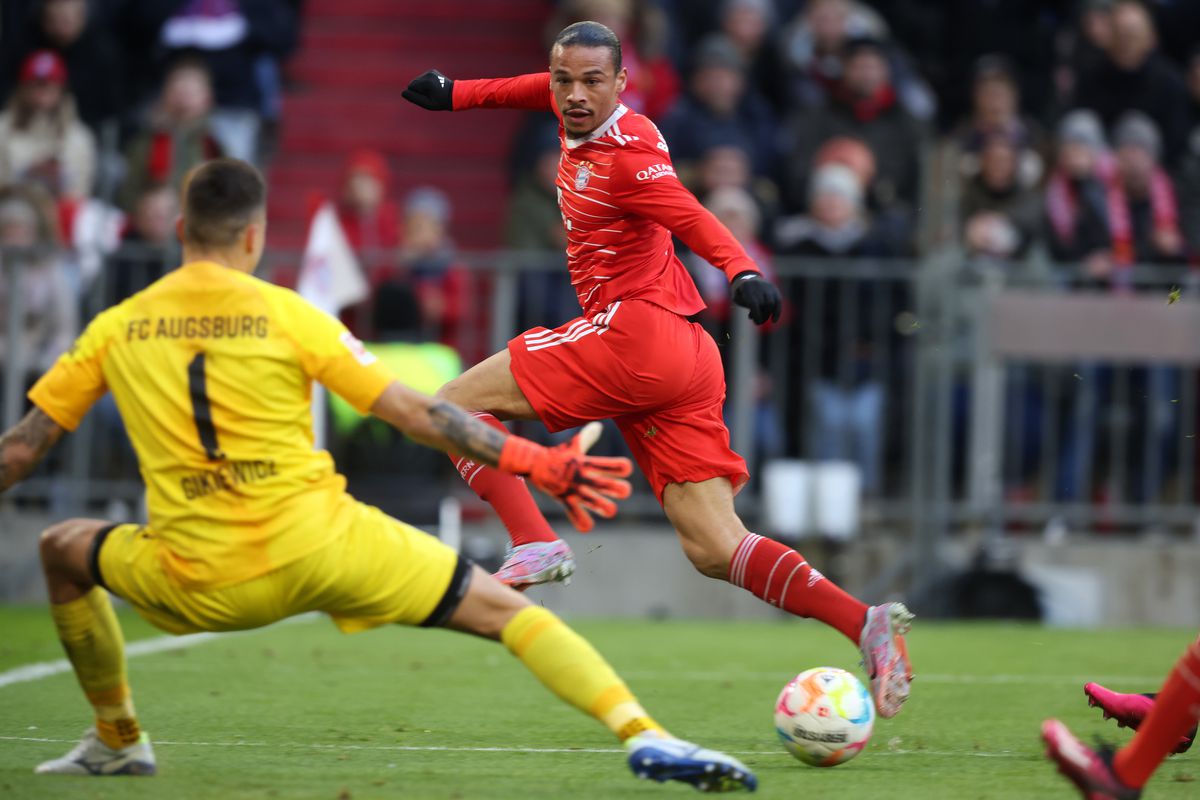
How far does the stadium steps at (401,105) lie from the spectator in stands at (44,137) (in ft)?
Result: 6.09

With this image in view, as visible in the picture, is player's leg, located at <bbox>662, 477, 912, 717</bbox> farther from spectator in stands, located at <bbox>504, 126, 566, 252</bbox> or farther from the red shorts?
spectator in stands, located at <bbox>504, 126, 566, 252</bbox>

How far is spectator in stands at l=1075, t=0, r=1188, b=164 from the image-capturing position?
14.7 meters

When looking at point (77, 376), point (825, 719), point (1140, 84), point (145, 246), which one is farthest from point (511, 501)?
point (1140, 84)

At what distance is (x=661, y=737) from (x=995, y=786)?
3.95 feet

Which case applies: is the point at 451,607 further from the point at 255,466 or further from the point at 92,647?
the point at 92,647

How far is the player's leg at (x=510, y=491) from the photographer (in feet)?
22.8

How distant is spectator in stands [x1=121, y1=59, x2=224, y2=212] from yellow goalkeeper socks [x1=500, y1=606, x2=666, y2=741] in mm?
9141

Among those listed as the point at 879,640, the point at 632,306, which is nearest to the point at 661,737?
the point at 879,640

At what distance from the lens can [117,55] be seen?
51.2ft

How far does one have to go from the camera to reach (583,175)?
6.86 m

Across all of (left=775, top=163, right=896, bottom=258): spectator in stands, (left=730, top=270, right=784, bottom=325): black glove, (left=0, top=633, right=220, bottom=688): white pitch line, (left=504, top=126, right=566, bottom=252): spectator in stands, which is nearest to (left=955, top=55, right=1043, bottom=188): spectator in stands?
(left=775, top=163, right=896, bottom=258): spectator in stands

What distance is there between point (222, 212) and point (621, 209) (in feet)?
6.41

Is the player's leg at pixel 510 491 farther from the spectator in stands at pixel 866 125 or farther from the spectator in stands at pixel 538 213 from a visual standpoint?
the spectator in stands at pixel 866 125

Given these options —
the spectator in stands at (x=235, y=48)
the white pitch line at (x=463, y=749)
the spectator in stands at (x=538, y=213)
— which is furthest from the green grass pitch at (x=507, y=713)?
the spectator in stands at (x=235, y=48)
